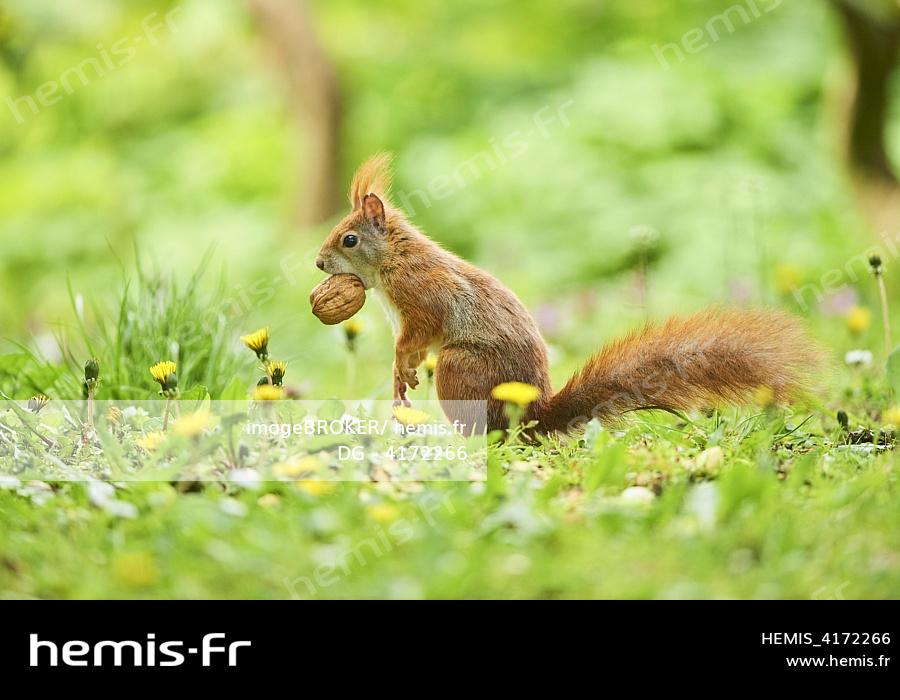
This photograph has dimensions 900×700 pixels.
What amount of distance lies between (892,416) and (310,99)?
19.6 ft

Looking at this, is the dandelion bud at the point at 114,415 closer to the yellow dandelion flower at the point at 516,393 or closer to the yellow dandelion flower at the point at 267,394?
the yellow dandelion flower at the point at 267,394

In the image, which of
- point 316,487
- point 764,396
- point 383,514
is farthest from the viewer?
point 764,396

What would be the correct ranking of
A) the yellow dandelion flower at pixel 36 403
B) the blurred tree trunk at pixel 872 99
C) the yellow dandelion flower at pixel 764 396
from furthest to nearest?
the blurred tree trunk at pixel 872 99
the yellow dandelion flower at pixel 36 403
the yellow dandelion flower at pixel 764 396

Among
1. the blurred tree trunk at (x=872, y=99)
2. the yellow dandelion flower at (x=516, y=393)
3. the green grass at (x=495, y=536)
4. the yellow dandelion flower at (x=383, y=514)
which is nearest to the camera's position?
the green grass at (x=495, y=536)

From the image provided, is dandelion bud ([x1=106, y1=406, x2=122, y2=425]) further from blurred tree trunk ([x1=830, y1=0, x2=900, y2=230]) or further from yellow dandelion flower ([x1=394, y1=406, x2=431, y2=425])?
blurred tree trunk ([x1=830, y1=0, x2=900, y2=230])

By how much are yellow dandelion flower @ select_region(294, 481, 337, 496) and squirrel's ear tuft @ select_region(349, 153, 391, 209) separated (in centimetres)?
77

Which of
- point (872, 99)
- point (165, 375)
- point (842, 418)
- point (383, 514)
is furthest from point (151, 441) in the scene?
point (872, 99)

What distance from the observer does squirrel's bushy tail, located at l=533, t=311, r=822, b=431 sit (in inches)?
86.2

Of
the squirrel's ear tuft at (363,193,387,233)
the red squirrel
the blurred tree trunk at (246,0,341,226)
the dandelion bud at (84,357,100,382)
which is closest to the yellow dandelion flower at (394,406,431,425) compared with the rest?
the red squirrel

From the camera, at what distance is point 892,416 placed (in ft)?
7.43

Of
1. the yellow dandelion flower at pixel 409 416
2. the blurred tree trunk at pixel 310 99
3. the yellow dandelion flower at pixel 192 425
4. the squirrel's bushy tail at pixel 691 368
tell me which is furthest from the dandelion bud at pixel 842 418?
the blurred tree trunk at pixel 310 99

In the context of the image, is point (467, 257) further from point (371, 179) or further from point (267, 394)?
point (267, 394)

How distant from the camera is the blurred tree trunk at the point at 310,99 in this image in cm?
745
